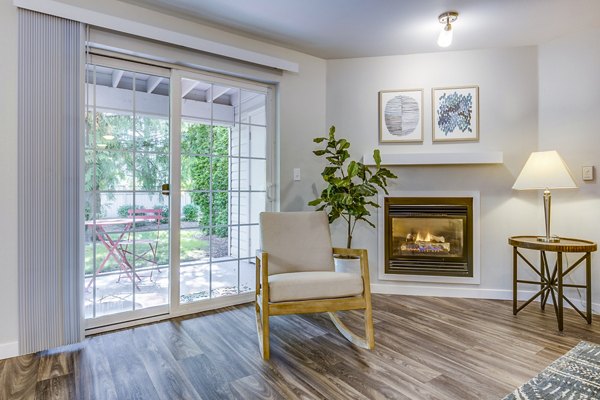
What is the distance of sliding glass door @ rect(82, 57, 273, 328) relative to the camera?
8.20 ft

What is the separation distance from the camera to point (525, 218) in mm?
3209

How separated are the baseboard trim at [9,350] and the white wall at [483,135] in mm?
2433

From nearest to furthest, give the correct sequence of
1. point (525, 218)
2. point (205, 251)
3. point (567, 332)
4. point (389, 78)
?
point (567, 332), point (205, 251), point (525, 218), point (389, 78)

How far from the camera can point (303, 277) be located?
2.23 meters

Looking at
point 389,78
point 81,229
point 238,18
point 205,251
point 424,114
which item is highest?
point 238,18

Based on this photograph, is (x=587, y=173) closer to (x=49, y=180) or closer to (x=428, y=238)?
(x=428, y=238)

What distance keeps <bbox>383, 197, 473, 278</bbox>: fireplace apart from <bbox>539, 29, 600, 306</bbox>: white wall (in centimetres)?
78

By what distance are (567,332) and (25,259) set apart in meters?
3.67

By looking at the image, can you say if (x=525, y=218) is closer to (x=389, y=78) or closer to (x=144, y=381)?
(x=389, y=78)

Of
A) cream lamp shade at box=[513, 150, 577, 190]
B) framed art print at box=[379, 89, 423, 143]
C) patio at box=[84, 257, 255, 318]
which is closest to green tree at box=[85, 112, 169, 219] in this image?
patio at box=[84, 257, 255, 318]

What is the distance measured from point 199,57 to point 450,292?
10.3 ft

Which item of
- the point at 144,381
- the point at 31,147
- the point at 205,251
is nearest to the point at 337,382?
the point at 144,381

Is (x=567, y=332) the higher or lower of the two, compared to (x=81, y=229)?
lower

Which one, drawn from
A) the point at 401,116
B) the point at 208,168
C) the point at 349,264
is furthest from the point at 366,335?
the point at 401,116
